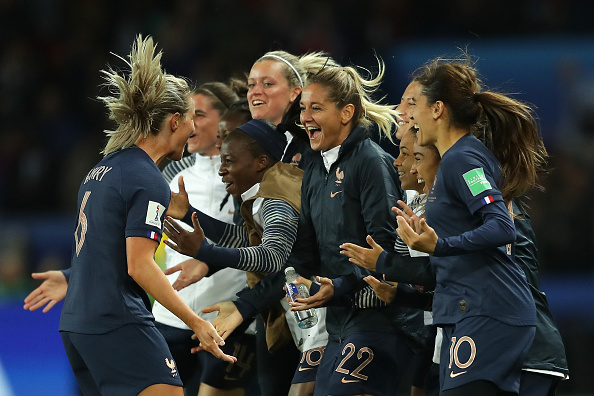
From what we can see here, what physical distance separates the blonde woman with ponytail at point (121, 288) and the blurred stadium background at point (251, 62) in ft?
17.9

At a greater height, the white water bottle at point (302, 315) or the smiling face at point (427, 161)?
the smiling face at point (427, 161)

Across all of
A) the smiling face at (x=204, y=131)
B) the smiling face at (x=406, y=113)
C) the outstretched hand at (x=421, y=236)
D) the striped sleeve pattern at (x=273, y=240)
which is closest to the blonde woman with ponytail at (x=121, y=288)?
the striped sleeve pattern at (x=273, y=240)

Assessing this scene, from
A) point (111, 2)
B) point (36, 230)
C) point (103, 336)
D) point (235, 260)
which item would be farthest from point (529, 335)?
point (111, 2)

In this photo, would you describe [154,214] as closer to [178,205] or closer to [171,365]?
[171,365]

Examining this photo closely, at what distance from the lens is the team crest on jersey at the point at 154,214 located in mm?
3693

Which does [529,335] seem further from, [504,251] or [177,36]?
[177,36]

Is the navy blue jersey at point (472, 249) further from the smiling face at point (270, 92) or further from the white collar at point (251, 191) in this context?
the smiling face at point (270, 92)

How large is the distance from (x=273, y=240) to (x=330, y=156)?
0.56 metres

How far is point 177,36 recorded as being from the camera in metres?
11.8

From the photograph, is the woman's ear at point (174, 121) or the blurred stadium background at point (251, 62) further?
the blurred stadium background at point (251, 62)

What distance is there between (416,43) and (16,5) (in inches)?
230

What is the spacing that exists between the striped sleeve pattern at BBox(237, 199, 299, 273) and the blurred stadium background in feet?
16.3

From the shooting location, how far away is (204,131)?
593 cm

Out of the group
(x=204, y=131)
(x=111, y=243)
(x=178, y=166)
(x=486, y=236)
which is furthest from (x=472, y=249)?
(x=178, y=166)
